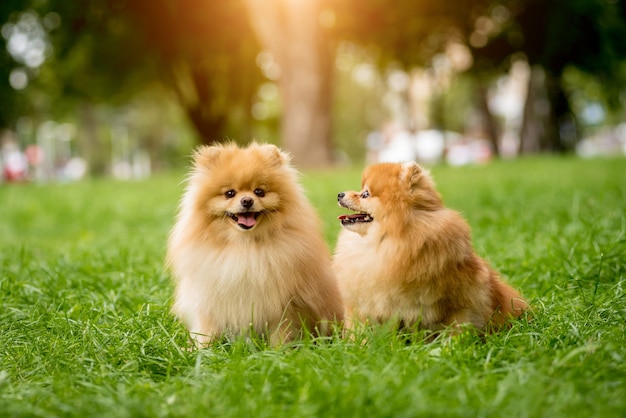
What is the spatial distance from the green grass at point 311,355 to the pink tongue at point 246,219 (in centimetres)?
66

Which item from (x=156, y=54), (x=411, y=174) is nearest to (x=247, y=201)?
(x=411, y=174)

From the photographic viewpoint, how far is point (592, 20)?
776 inches

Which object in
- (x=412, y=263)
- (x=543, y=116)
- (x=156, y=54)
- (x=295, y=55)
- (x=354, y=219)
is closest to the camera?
(x=412, y=263)

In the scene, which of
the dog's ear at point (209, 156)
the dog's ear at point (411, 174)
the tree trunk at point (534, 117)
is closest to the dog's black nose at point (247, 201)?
the dog's ear at point (209, 156)

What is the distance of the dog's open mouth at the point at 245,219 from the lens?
376 cm

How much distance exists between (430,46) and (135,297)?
19.9 metres

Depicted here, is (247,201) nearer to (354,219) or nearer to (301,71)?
(354,219)

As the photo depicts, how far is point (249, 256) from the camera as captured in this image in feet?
12.3

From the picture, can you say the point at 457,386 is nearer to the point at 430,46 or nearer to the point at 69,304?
the point at 69,304

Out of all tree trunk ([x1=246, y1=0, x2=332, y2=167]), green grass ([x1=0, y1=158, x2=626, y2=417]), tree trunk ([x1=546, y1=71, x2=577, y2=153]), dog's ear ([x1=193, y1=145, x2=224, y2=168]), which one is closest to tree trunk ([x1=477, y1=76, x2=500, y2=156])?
tree trunk ([x1=546, y1=71, x2=577, y2=153])

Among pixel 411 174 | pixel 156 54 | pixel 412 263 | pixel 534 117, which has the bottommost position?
pixel 412 263

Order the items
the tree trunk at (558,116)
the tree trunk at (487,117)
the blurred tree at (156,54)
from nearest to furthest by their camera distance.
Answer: the blurred tree at (156,54)
the tree trunk at (558,116)
the tree trunk at (487,117)

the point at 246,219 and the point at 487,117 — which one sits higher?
the point at 487,117

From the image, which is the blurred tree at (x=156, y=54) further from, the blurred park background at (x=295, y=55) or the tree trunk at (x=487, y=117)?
the tree trunk at (x=487, y=117)
